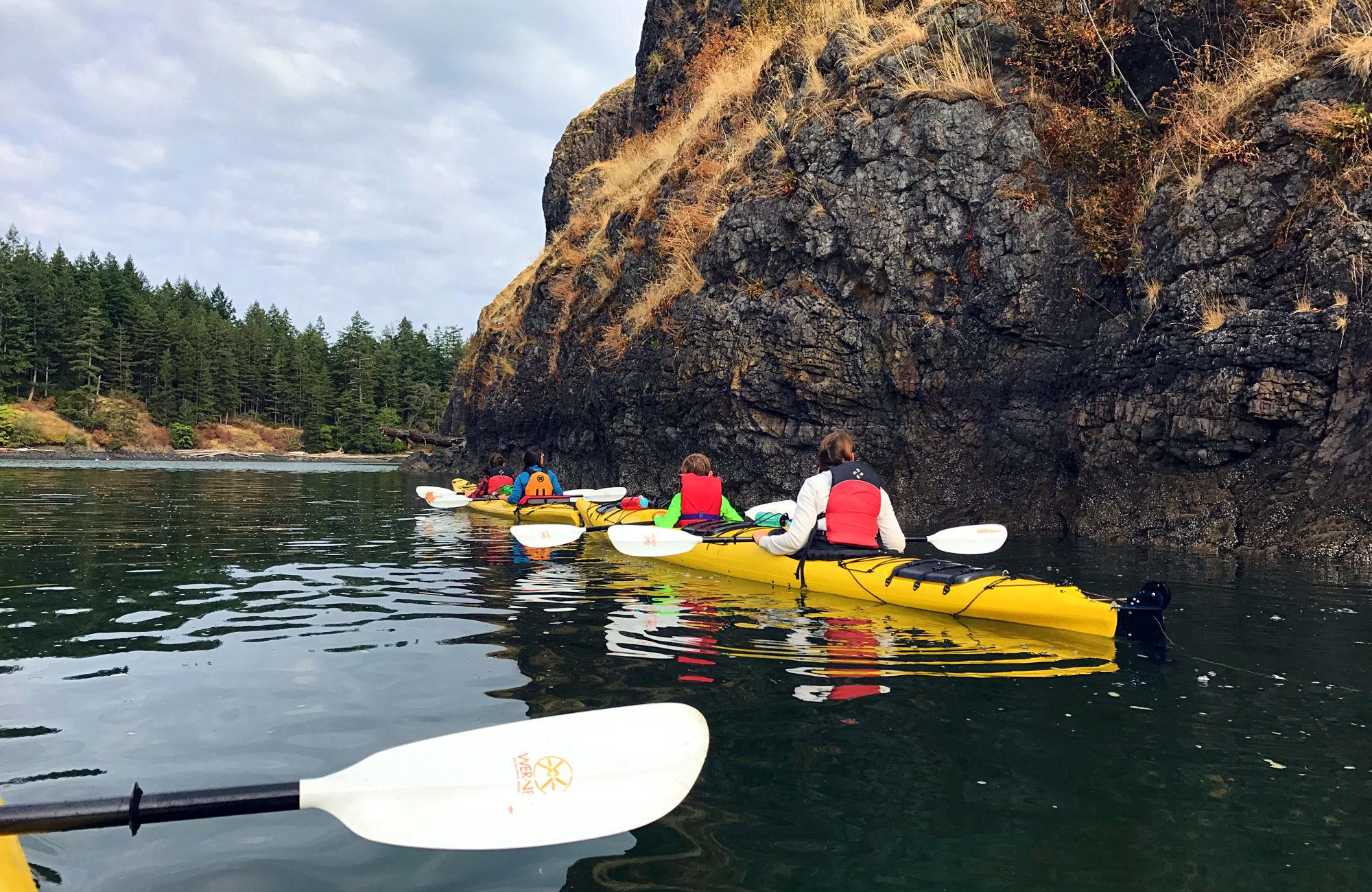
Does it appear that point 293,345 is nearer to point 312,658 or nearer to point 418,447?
point 418,447

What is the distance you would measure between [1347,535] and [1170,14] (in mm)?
8063

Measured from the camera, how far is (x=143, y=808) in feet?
Result: 7.32

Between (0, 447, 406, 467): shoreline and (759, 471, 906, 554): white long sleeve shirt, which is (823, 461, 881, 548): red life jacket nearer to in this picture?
(759, 471, 906, 554): white long sleeve shirt

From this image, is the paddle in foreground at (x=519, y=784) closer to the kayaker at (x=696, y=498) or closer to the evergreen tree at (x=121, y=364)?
the kayaker at (x=696, y=498)

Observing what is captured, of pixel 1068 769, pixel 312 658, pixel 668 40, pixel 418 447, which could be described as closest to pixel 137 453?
pixel 418 447

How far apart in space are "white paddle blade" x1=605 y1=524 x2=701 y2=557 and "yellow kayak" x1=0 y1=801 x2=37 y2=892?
235 inches

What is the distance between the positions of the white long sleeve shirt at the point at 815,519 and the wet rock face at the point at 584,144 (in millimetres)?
22858

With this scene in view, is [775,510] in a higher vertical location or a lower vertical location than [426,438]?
lower

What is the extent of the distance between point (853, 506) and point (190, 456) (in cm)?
5812

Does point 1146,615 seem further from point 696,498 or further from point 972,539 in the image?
point 696,498

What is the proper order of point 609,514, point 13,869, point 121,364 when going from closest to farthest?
point 13,869
point 609,514
point 121,364

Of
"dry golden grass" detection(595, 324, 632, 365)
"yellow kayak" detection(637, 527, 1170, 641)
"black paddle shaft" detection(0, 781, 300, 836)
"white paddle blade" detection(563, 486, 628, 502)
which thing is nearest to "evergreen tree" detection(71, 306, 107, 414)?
"dry golden grass" detection(595, 324, 632, 365)

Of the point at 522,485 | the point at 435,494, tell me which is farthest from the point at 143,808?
the point at 435,494

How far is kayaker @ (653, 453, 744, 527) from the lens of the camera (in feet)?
31.8
